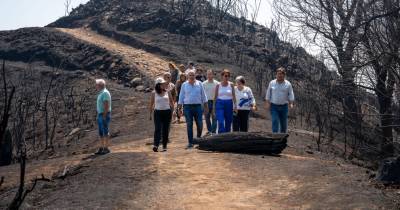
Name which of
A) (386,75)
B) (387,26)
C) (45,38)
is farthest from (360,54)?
(45,38)

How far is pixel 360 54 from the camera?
13.9 metres

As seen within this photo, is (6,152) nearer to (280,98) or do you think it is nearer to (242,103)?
(242,103)

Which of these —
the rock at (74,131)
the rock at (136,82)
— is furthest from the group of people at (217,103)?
the rock at (136,82)

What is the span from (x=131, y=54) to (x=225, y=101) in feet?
71.4

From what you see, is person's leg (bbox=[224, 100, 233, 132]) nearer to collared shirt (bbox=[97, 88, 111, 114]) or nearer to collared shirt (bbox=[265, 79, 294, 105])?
collared shirt (bbox=[265, 79, 294, 105])

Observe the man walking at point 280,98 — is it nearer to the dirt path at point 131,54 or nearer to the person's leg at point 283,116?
the person's leg at point 283,116

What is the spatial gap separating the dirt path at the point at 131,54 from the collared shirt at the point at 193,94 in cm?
1726

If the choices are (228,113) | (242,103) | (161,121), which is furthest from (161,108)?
(242,103)

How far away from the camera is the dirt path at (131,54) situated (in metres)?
29.7

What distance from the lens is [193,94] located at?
10.9m

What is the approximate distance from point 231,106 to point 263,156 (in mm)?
1535

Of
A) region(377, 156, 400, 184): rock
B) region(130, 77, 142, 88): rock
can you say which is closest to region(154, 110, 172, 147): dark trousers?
region(377, 156, 400, 184): rock

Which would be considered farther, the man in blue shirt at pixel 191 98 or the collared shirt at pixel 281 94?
the collared shirt at pixel 281 94

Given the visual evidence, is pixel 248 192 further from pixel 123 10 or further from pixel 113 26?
pixel 123 10
